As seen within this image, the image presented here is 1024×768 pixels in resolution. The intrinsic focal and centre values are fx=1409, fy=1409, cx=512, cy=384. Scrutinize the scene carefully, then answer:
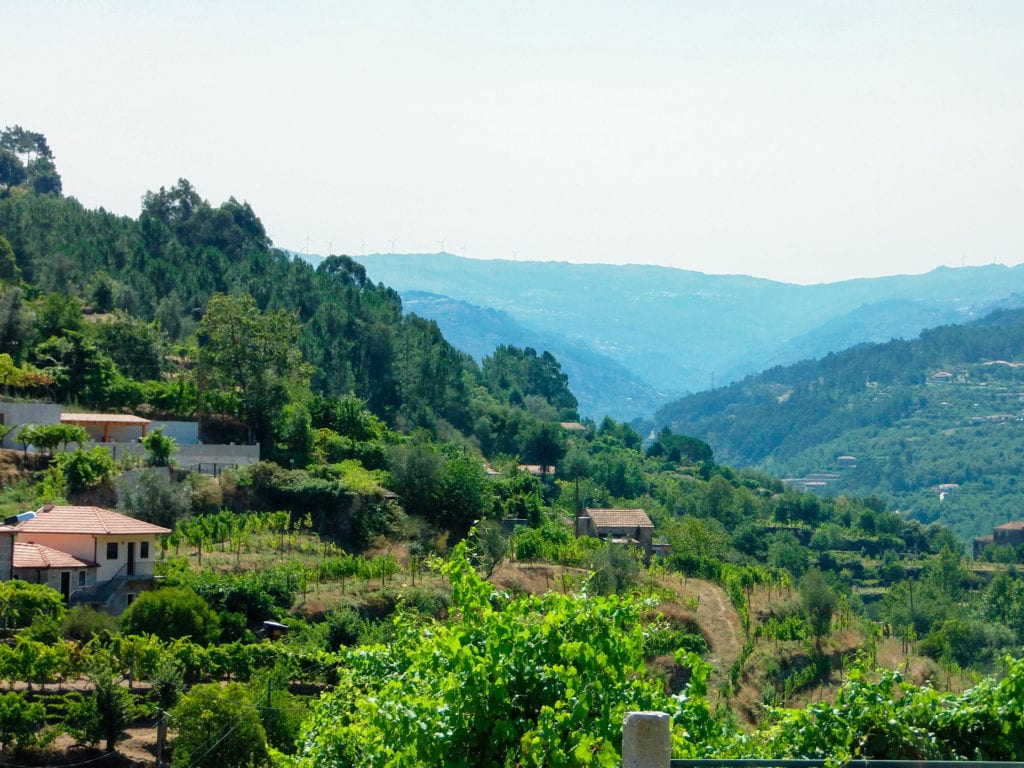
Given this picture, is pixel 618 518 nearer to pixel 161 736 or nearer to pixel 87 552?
pixel 87 552

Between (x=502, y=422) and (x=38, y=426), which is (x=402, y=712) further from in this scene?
(x=502, y=422)

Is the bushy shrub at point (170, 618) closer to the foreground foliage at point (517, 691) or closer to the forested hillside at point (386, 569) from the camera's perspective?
the forested hillside at point (386, 569)

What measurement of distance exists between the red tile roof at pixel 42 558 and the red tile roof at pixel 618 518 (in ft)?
85.5

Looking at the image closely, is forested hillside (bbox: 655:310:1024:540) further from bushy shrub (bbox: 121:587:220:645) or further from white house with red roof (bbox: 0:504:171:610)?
Result: bushy shrub (bbox: 121:587:220:645)

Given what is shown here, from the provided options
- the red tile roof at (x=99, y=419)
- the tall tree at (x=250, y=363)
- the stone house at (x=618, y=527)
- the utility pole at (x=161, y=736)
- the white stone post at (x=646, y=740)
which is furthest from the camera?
the stone house at (x=618, y=527)

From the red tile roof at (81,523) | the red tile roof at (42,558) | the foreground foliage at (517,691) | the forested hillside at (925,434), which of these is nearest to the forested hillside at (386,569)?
the foreground foliage at (517,691)

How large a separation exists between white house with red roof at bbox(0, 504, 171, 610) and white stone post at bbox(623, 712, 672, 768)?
91.3 feet

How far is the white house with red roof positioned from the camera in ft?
107

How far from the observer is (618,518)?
56562 millimetres

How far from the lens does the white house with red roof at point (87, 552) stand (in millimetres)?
32688

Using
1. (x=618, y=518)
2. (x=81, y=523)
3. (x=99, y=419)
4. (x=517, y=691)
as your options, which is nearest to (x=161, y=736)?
(x=81, y=523)

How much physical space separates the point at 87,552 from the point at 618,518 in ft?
89.0

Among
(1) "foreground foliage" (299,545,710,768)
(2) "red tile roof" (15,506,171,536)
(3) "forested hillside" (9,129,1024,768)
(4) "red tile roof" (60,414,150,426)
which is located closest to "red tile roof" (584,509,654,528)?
(3) "forested hillside" (9,129,1024,768)

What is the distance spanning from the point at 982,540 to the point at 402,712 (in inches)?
4009
